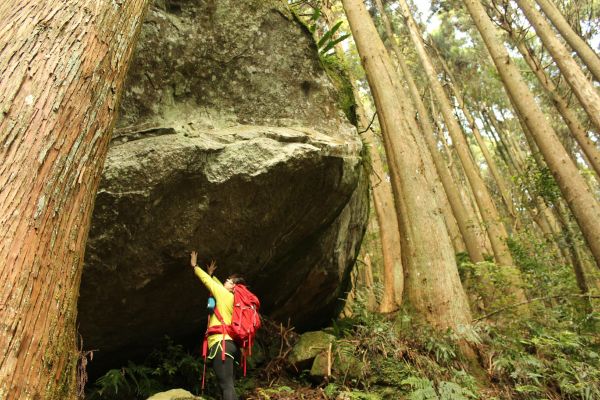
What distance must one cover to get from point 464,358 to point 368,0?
51.6 ft

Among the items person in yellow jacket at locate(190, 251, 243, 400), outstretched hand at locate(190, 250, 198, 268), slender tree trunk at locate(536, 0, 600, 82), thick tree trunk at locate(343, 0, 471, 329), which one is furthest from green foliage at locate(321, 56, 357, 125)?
slender tree trunk at locate(536, 0, 600, 82)

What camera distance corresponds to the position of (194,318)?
580cm

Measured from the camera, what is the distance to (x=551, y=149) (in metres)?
7.70

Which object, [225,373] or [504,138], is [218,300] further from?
[504,138]

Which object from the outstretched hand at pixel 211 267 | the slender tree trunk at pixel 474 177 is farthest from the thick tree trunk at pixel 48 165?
the slender tree trunk at pixel 474 177

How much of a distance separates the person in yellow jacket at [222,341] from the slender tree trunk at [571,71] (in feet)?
25.0

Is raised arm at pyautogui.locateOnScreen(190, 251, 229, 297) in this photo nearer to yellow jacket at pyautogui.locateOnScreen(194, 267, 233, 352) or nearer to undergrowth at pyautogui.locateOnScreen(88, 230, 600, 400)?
yellow jacket at pyautogui.locateOnScreen(194, 267, 233, 352)

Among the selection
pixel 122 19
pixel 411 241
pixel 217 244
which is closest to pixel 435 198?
pixel 411 241

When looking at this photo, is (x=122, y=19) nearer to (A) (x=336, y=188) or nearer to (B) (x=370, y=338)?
(A) (x=336, y=188)

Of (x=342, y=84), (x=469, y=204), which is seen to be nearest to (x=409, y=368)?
(x=342, y=84)

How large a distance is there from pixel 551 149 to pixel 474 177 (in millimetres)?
5858

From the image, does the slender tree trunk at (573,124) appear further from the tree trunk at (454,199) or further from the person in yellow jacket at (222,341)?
the person in yellow jacket at (222,341)

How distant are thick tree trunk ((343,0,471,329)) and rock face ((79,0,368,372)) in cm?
97

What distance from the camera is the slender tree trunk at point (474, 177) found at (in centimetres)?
1117
